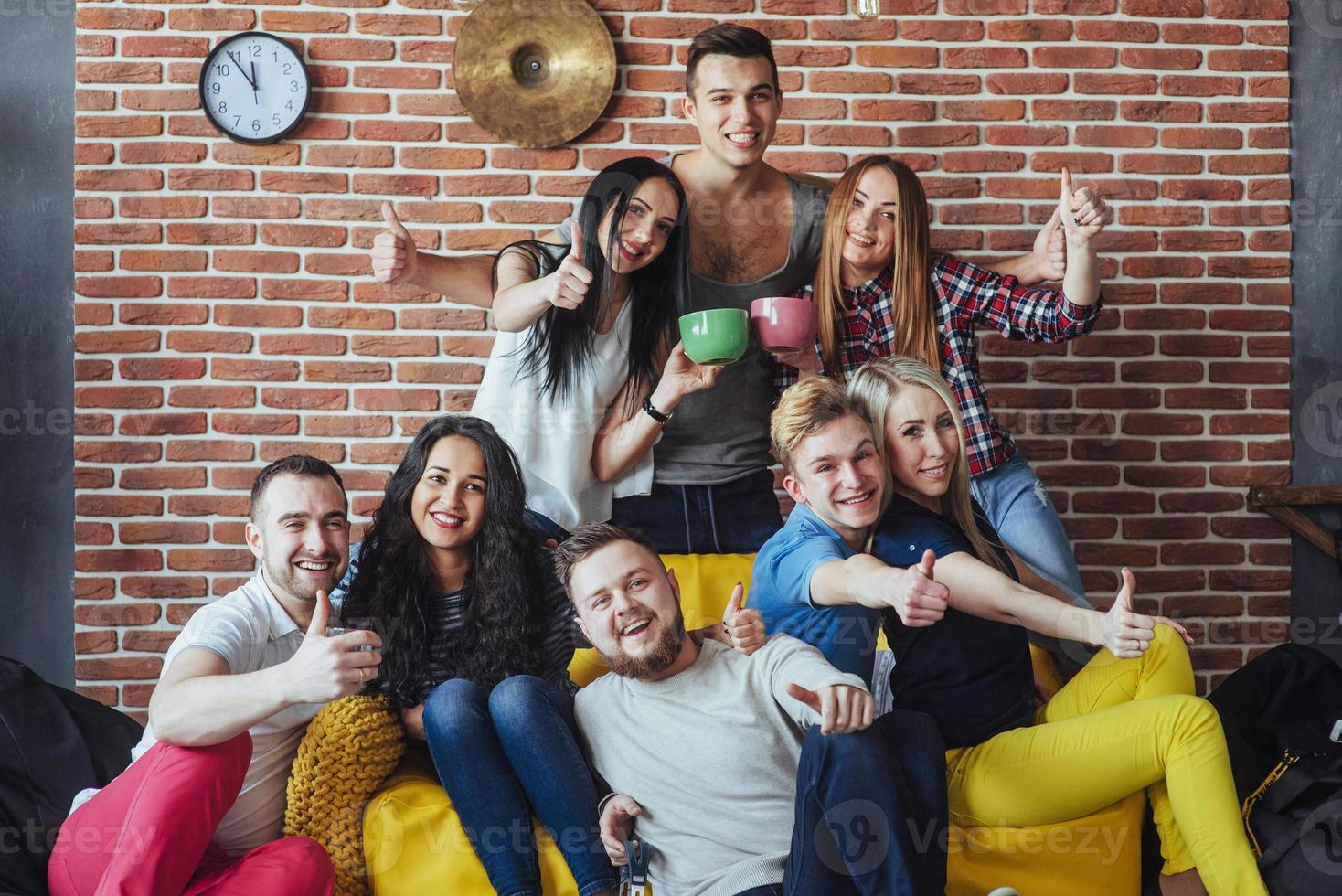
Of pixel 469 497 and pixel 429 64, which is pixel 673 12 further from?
pixel 469 497

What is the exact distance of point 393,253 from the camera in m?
2.26

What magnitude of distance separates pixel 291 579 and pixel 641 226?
0.99 meters

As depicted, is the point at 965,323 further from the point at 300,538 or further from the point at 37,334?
the point at 37,334

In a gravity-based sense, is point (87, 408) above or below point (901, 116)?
below

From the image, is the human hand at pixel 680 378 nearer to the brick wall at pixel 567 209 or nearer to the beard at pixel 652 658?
the beard at pixel 652 658

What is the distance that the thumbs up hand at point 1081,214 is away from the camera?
2230 mm

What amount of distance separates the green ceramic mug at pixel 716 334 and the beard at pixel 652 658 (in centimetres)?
60

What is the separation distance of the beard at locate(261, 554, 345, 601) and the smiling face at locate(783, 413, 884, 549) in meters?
0.80

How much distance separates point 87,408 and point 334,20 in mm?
1176

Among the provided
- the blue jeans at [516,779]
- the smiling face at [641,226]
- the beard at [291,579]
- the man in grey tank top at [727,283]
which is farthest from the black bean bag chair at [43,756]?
the smiling face at [641,226]

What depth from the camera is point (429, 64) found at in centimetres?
292

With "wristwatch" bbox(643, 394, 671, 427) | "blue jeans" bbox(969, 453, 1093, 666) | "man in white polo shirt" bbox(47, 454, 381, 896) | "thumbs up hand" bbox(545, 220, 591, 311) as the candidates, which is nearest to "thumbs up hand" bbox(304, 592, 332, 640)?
"man in white polo shirt" bbox(47, 454, 381, 896)

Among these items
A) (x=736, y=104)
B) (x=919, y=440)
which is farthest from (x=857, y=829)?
(x=736, y=104)

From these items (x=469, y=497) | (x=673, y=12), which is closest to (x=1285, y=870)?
(x=469, y=497)
